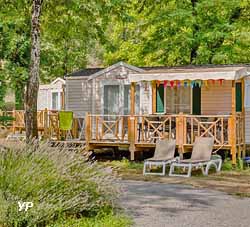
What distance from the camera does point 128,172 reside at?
13633 mm

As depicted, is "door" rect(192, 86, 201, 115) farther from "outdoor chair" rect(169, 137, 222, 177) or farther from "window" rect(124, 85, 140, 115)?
"outdoor chair" rect(169, 137, 222, 177)

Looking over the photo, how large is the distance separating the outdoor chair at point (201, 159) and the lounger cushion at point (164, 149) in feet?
1.55

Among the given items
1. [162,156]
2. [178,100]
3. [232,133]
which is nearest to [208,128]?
[232,133]

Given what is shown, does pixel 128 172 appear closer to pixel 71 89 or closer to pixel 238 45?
pixel 71 89

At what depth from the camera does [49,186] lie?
7027mm

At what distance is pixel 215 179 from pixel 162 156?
191 cm

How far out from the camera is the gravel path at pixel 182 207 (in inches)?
292

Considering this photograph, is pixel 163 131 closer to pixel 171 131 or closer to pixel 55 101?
pixel 171 131

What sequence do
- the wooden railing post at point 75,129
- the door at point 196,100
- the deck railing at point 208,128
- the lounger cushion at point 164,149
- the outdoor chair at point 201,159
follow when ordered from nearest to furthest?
1. the outdoor chair at point 201,159
2. the lounger cushion at point 164,149
3. the deck railing at point 208,128
4. the door at point 196,100
5. the wooden railing post at point 75,129

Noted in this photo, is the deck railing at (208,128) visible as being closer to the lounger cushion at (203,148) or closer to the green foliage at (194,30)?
the lounger cushion at (203,148)

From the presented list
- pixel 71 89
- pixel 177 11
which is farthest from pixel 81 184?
pixel 177 11

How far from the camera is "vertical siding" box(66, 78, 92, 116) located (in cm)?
1841

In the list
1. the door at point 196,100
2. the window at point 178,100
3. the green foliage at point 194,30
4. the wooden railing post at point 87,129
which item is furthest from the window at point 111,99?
A: the green foliage at point 194,30

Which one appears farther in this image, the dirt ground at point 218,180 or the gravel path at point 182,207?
the dirt ground at point 218,180
